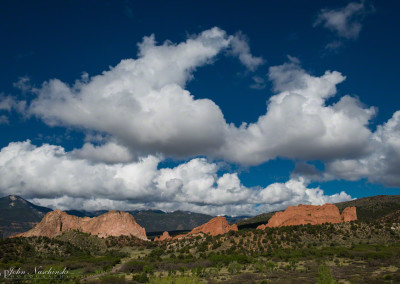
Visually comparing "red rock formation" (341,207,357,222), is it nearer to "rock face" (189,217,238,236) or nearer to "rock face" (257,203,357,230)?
"rock face" (257,203,357,230)

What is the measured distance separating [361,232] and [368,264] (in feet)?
133

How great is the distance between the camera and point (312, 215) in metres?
99.6

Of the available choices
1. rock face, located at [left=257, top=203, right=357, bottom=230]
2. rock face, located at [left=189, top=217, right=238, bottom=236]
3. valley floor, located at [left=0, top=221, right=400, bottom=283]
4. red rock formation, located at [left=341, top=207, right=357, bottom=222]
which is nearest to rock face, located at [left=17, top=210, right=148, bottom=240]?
valley floor, located at [left=0, top=221, right=400, bottom=283]

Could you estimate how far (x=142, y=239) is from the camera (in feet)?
344

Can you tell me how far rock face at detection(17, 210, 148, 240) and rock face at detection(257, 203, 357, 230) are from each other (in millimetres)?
57052

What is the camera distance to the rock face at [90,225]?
94750 millimetres

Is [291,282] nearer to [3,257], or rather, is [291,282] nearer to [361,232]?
[361,232]

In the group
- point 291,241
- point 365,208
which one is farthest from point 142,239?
point 365,208

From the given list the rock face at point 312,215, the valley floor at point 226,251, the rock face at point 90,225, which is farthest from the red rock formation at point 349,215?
the rock face at point 90,225

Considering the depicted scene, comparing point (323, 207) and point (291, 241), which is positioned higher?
point (323, 207)

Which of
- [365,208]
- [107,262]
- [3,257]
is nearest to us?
[107,262]

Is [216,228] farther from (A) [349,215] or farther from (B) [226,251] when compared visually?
(A) [349,215]

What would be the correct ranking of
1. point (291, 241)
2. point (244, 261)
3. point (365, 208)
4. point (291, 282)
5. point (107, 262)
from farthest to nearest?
point (365, 208) → point (291, 241) → point (107, 262) → point (244, 261) → point (291, 282)

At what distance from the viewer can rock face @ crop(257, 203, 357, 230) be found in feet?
316
